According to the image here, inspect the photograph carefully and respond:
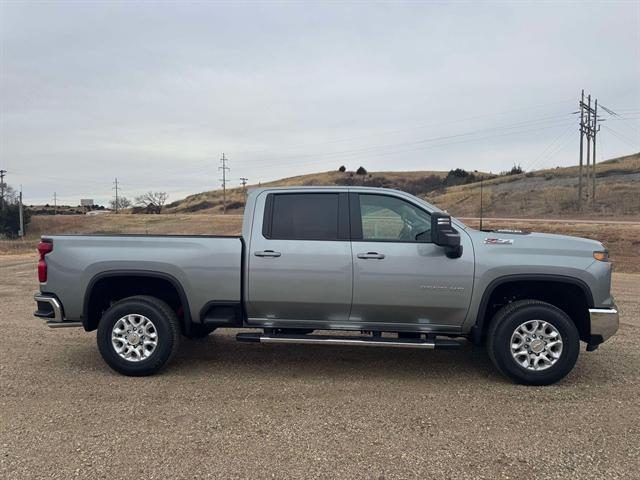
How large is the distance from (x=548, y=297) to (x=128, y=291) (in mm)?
4387

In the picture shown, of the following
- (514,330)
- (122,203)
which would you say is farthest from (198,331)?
(122,203)

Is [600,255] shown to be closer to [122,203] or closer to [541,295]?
[541,295]

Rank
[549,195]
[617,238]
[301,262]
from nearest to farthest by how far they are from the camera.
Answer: [301,262] → [617,238] → [549,195]

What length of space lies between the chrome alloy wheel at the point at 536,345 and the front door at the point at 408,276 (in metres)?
0.55

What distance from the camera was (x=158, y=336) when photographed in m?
5.12

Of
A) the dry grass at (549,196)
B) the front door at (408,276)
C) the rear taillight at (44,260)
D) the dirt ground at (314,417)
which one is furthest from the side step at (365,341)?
the dry grass at (549,196)

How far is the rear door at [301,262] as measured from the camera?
4.98 metres

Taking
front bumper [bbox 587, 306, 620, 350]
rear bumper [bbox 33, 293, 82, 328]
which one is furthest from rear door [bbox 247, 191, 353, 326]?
front bumper [bbox 587, 306, 620, 350]

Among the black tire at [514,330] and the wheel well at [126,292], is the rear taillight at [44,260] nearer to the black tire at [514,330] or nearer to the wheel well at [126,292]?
the wheel well at [126,292]

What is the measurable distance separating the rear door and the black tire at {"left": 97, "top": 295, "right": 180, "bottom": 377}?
83cm

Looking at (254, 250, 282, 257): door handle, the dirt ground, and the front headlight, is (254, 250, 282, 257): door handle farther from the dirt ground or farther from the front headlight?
the front headlight

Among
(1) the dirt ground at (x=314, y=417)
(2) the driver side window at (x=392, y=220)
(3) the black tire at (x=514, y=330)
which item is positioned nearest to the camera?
(1) the dirt ground at (x=314, y=417)

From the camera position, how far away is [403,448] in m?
3.63

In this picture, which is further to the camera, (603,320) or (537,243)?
(537,243)
